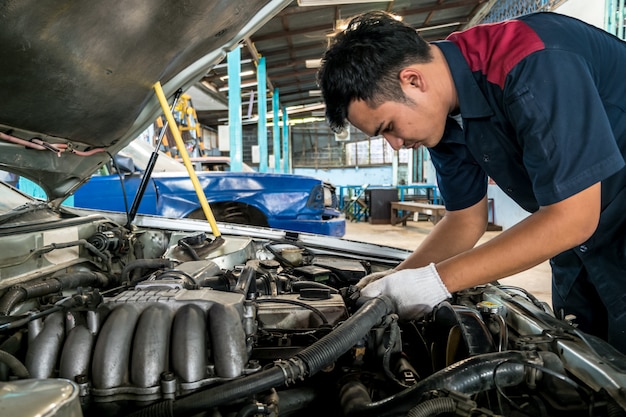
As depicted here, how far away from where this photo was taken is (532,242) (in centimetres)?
93

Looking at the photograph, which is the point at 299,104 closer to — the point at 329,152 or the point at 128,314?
the point at 329,152

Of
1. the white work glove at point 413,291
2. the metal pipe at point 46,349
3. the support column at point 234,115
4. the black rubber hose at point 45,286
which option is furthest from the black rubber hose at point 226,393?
the support column at point 234,115

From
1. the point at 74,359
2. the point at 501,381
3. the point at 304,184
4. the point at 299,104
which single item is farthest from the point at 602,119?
the point at 299,104

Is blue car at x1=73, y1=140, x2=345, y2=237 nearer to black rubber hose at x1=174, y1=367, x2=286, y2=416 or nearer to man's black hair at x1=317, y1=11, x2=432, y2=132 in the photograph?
man's black hair at x1=317, y1=11, x2=432, y2=132

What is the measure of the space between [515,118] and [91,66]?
1.18 m

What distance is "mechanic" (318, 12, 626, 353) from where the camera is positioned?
2.86 feet

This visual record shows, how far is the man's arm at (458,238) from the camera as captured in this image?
1.50 metres

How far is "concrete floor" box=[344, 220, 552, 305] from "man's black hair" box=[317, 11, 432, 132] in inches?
125

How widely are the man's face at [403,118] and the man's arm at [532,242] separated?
341 mm

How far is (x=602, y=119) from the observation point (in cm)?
86

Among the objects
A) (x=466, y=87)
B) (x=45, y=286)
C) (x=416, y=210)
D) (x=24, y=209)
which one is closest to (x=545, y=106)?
(x=466, y=87)

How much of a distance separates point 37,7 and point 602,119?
4.20 ft

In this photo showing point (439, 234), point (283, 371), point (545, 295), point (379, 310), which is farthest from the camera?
point (545, 295)

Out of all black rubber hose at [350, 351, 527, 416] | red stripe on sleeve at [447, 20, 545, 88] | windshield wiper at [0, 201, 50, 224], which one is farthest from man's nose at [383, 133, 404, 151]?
windshield wiper at [0, 201, 50, 224]
